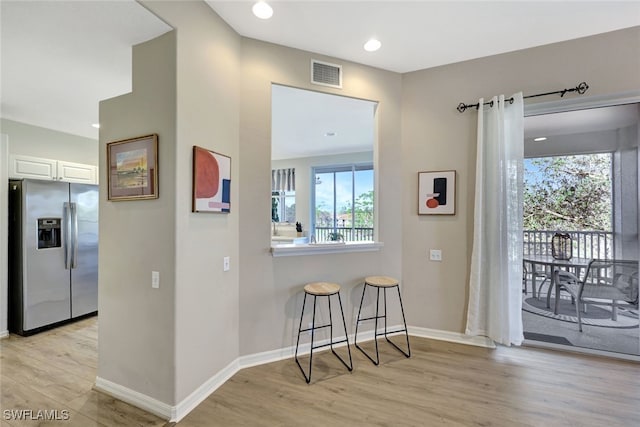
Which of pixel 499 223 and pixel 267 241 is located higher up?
pixel 499 223

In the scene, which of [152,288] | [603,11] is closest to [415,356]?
[152,288]

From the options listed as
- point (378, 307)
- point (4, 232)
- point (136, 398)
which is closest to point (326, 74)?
point (378, 307)

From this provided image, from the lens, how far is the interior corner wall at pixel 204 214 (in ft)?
6.51

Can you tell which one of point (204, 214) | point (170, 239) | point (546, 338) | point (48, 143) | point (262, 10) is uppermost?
point (262, 10)

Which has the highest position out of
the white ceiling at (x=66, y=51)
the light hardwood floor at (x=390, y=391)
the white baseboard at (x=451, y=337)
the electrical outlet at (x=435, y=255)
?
the white ceiling at (x=66, y=51)

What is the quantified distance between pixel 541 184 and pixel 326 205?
442 centimetres

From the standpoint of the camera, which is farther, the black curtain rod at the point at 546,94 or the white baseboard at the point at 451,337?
the white baseboard at the point at 451,337

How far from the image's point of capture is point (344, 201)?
670 centimetres

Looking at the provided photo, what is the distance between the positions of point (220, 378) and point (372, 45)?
323cm

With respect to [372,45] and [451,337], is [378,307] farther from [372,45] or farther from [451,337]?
[372,45]

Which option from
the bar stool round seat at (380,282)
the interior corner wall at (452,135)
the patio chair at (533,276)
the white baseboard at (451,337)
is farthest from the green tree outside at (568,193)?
the bar stool round seat at (380,282)

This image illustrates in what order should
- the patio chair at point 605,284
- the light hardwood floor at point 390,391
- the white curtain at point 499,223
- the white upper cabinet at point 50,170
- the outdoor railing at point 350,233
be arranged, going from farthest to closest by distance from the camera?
the outdoor railing at point 350,233
the white upper cabinet at point 50,170
the white curtain at point 499,223
the patio chair at point 605,284
the light hardwood floor at point 390,391

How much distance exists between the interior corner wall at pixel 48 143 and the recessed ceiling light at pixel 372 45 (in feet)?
14.2

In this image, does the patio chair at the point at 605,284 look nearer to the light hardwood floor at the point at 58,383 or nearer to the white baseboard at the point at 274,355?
the white baseboard at the point at 274,355
